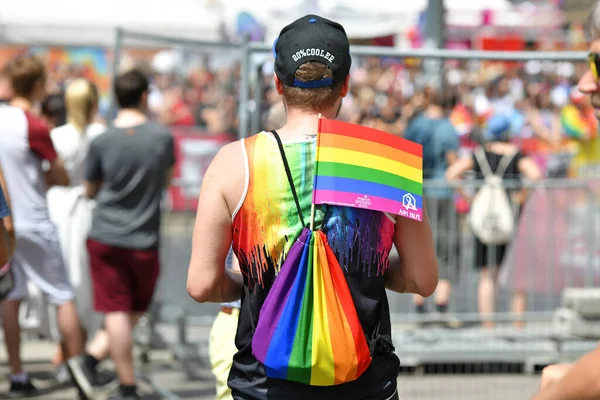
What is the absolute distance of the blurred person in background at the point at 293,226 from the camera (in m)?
2.63

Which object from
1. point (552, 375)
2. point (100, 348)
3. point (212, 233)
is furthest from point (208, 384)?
point (552, 375)

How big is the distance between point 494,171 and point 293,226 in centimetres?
501

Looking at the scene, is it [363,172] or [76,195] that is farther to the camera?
[76,195]

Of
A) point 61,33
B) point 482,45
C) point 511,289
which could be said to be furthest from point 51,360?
point 482,45

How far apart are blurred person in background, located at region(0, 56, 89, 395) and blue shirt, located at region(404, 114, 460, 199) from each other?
3.08 m

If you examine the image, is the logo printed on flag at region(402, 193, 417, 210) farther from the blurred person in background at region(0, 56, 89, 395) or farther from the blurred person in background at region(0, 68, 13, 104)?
the blurred person in background at region(0, 68, 13, 104)

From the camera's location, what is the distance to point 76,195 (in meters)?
6.82

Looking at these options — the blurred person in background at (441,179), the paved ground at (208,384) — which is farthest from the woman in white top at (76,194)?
the blurred person in background at (441,179)

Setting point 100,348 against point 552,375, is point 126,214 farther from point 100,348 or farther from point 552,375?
point 552,375

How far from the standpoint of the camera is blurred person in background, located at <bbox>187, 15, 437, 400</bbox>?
263cm

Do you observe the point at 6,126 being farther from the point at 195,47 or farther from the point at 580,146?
the point at 580,146

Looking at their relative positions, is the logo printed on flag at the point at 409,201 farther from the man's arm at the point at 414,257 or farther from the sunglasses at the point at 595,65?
the sunglasses at the point at 595,65

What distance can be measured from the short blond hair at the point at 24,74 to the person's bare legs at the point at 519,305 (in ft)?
12.7

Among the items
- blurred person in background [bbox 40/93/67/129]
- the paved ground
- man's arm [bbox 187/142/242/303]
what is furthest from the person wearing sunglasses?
blurred person in background [bbox 40/93/67/129]
